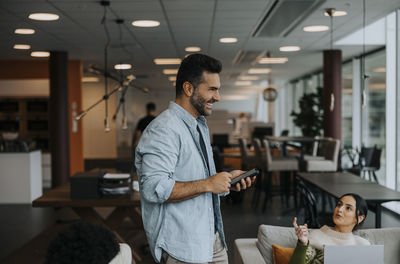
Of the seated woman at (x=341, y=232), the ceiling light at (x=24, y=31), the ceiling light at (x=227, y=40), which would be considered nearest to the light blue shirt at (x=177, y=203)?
the seated woman at (x=341, y=232)

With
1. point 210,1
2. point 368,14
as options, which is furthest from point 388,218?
point 210,1

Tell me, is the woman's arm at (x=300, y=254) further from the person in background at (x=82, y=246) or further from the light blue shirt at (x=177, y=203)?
the person in background at (x=82, y=246)

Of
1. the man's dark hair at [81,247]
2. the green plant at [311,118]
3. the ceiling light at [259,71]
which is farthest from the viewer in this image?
the ceiling light at [259,71]

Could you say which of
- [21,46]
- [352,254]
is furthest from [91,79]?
[352,254]

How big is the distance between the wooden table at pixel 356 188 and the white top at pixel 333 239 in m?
1.52

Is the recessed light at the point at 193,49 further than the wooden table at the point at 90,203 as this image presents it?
Yes

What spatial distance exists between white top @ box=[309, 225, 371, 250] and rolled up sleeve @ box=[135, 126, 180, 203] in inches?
51.8

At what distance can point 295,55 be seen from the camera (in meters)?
11.2

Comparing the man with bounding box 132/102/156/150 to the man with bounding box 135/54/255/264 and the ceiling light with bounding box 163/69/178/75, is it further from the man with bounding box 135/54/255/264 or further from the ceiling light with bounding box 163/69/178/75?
the man with bounding box 135/54/255/264

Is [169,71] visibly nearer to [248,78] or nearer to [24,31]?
[248,78]

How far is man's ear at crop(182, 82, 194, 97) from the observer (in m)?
2.02

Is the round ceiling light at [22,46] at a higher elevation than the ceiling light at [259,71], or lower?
lower

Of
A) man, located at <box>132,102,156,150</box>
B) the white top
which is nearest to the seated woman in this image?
the white top

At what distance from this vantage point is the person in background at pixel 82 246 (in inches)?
65.9
